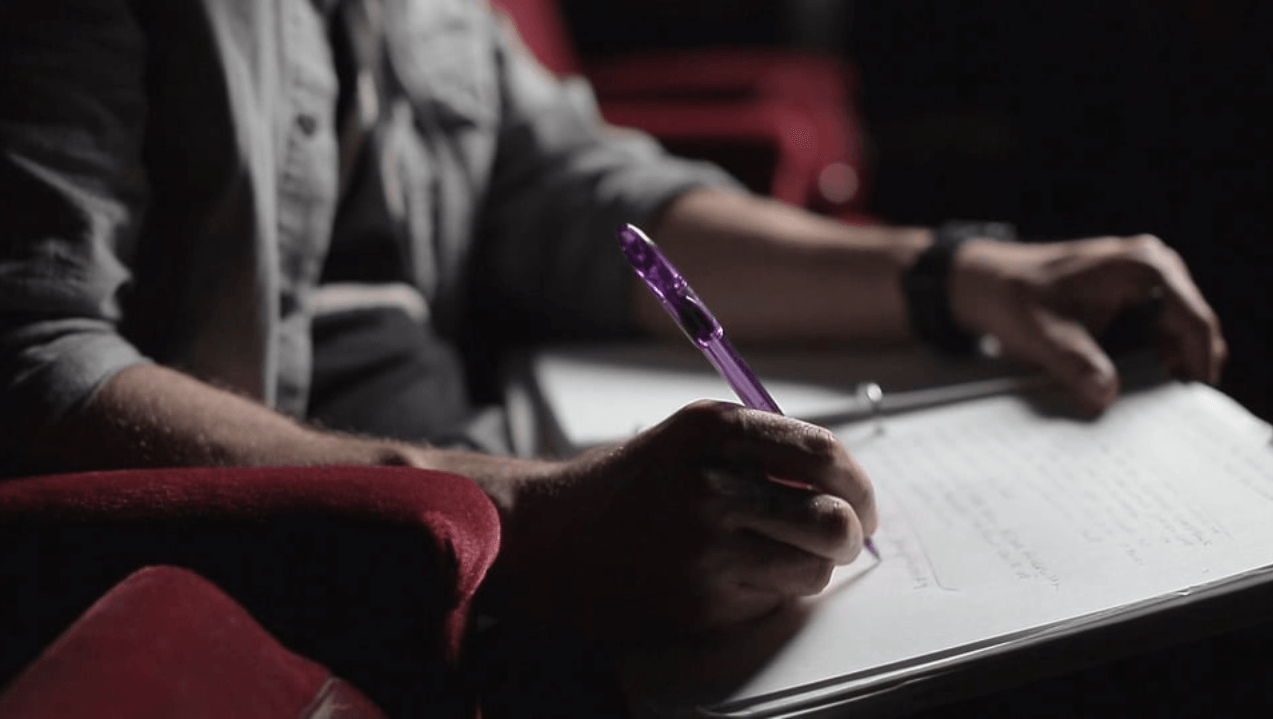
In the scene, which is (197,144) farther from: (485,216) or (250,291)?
(485,216)

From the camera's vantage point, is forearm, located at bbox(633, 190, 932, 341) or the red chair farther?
the red chair

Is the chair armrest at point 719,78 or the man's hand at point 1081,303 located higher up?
the man's hand at point 1081,303

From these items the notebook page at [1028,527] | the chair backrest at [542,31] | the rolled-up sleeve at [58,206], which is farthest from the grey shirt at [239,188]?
the chair backrest at [542,31]

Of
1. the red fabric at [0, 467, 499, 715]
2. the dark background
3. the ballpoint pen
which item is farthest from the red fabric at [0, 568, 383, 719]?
the dark background

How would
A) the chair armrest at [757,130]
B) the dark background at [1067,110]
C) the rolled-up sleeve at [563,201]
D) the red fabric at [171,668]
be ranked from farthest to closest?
1. the chair armrest at [757,130]
2. the dark background at [1067,110]
3. the rolled-up sleeve at [563,201]
4. the red fabric at [171,668]

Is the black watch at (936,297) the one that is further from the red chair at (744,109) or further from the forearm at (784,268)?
the red chair at (744,109)

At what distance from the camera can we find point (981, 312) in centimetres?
77

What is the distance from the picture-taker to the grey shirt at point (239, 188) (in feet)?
1.82

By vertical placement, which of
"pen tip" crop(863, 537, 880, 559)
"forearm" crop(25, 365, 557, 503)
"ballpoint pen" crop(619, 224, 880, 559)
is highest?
"ballpoint pen" crop(619, 224, 880, 559)

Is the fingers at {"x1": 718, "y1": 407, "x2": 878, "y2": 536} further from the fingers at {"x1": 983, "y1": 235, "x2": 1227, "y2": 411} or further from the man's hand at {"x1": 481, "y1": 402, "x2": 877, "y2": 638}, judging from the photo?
the fingers at {"x1": 983, "y1": 235, "x2": 1227, "y2": 411}

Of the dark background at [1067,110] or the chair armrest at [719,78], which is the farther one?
the chair armrest at [719,78]

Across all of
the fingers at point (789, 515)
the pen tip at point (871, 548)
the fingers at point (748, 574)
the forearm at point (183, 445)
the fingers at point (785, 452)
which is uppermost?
the fingers at point (785, 452)

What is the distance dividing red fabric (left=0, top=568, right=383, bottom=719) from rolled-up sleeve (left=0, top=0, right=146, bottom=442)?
18cm

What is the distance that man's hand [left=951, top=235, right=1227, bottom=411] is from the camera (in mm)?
686
